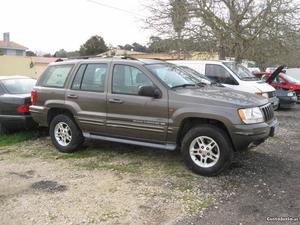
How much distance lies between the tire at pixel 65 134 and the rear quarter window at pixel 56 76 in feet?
2.14

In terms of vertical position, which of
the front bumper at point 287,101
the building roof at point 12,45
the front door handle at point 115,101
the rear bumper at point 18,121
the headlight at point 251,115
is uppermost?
the building roof at point 12,45

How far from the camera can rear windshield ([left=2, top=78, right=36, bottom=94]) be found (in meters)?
8.42

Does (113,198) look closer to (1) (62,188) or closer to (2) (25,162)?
(1) (62,188)

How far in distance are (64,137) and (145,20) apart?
12959 mm

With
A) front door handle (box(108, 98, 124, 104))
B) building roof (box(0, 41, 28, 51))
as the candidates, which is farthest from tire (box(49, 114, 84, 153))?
building roof (box(0, 41, 28, 51))

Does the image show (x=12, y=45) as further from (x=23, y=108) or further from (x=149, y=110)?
(x=149, y=110)

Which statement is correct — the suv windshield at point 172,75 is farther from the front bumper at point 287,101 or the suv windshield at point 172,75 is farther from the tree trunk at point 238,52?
the tree trunk at point 238,52

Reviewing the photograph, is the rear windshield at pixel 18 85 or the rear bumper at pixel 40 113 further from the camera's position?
the rear windshield at pixel 18 85

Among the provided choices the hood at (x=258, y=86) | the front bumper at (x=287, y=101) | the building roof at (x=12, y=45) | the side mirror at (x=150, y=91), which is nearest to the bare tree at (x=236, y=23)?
the front bumper at (x=287, y=101)

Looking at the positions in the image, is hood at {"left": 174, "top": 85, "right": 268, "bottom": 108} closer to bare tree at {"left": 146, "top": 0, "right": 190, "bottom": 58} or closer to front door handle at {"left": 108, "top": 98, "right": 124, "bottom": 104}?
front door handle at {"left": 108, "top": 98, "right": 124, "bottom": 104}

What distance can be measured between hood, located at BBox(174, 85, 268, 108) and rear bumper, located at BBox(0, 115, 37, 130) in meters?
3.99

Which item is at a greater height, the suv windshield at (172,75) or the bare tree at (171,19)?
the bare tree at (171,19)

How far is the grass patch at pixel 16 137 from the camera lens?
Answer: 8.02m

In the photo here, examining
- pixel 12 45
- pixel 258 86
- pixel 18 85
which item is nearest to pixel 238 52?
pixel 258 86
